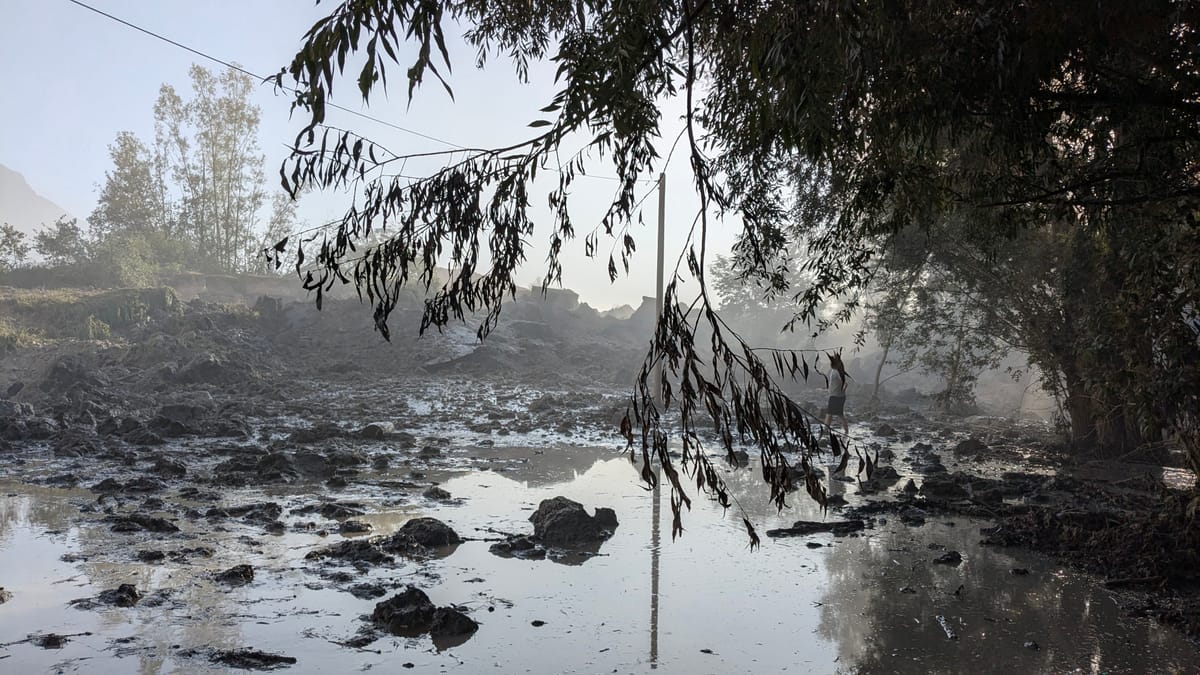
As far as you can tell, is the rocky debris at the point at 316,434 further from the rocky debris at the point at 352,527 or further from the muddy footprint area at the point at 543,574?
the rocky debris at the point at 352,527

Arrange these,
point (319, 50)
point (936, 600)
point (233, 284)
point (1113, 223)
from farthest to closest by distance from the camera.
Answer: point (233, 284) < point (1113, 223) < point (936, 600) < point (319, 50)

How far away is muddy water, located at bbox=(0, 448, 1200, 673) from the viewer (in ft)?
16.4

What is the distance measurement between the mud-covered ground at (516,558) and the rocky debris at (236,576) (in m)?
0.02

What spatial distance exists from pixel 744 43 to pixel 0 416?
48.1 ft

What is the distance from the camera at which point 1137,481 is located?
39.9ft

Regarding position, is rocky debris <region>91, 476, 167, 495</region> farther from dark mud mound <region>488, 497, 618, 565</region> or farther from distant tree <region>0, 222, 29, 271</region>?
distant tree <region>0, 222, 29, 271</region>

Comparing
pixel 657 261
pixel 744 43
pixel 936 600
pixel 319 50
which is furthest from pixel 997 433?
pixel 319 50

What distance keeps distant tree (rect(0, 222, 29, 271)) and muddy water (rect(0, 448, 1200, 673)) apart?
31955 mm

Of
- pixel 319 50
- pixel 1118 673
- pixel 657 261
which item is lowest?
pixel 1118 673

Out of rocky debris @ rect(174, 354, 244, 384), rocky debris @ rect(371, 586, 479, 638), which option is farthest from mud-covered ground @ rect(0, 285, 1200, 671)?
rocky debris @ rect(174, 354, 244, 384)

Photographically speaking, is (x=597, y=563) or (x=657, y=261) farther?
(x=657, y=261)

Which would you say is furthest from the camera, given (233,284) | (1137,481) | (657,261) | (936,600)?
(233,284)

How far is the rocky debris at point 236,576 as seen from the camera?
6170mm

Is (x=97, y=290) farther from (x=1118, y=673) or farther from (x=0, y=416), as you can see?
(x=1118, y=673)
